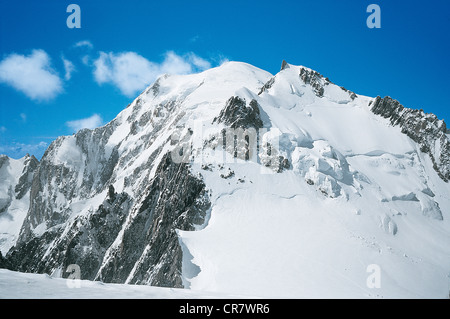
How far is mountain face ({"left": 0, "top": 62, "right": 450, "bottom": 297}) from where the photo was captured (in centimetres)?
3209

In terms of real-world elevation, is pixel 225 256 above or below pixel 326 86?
below

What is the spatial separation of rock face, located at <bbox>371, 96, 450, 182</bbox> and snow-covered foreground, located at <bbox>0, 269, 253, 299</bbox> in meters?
66.8

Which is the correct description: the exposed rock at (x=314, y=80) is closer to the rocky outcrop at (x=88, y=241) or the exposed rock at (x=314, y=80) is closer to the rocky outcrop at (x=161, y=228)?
the rocky outcrop at (x=161, y=228)

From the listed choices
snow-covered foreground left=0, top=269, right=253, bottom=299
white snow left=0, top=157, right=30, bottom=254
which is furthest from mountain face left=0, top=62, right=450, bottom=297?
white snow left=0, top=157, right=30, bottom=254

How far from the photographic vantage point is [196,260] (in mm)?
33625

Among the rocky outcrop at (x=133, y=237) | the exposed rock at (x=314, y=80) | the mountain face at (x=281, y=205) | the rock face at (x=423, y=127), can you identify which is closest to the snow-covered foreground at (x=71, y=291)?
the mountain face at (x=281, y=205)

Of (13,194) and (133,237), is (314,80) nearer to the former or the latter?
(133,237)

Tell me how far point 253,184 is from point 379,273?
63.2 ft

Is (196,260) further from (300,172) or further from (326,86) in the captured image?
(326,86)

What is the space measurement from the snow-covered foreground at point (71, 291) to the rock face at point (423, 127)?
66798 millimetres

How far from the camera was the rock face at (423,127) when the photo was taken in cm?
6125
